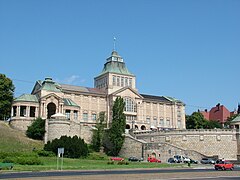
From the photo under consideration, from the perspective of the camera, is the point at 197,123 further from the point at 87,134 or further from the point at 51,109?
the point at 51,109

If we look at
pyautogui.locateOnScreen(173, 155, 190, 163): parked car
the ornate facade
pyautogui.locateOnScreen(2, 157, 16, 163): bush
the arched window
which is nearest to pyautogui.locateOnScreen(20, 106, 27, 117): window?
the ornate facade

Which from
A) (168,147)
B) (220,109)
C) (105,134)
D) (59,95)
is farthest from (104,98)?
(220,109)

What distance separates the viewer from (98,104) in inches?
4065

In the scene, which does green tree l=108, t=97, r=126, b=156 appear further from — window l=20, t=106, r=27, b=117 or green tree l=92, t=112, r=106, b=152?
window l=20, t=106, r=27, b=117

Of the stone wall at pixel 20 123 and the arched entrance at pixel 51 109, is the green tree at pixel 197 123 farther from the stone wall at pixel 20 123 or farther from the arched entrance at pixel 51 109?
the stone wall at pixel 20 123

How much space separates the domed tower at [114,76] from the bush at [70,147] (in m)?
41.0

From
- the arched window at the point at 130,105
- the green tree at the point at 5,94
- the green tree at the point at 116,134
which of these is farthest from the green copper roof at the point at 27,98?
the arched window at the point at 130,105

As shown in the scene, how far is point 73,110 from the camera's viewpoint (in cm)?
8931

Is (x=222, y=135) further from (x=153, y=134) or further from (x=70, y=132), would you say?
(x=70, y=132)

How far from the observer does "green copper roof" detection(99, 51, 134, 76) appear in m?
112

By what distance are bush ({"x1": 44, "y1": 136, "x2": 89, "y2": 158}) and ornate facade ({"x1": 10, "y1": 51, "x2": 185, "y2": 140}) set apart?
8537 mm

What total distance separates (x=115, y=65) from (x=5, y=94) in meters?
41.4

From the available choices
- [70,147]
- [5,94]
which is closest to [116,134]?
[70,147]

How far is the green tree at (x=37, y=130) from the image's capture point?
74250 mm
